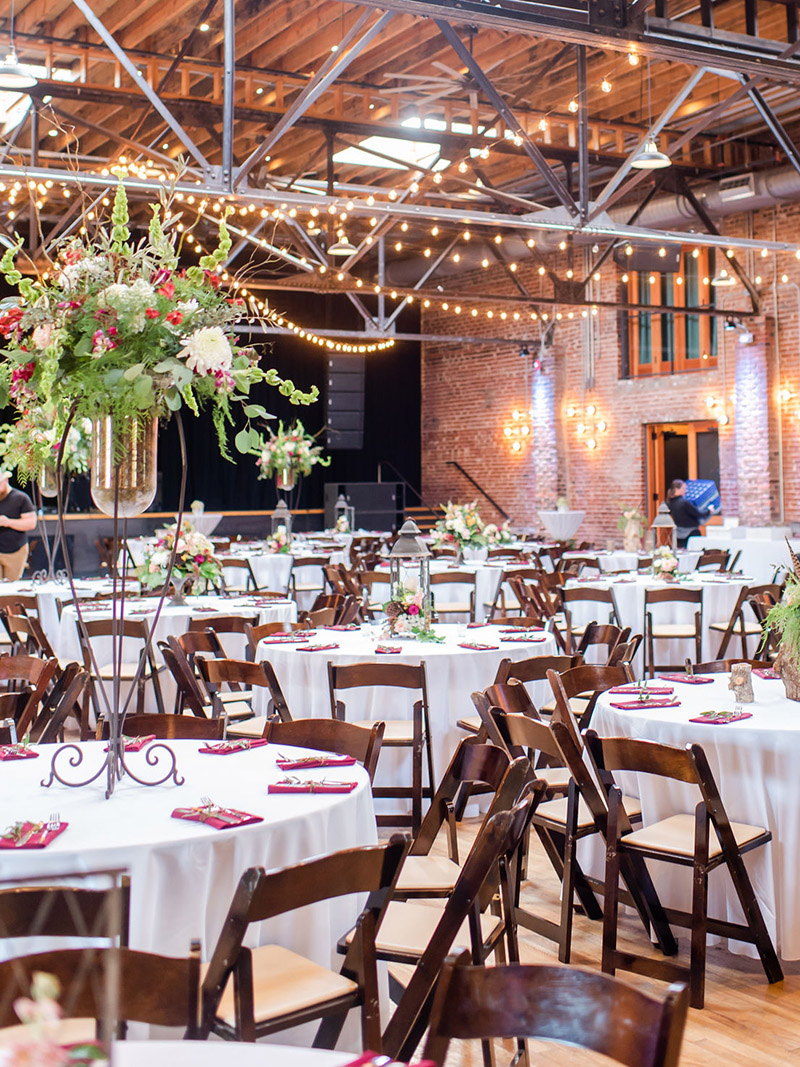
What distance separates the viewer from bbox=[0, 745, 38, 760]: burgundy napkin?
3.59 meters

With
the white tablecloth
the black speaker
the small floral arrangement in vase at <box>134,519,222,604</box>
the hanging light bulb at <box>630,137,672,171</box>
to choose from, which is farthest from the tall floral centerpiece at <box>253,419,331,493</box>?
the black speaker

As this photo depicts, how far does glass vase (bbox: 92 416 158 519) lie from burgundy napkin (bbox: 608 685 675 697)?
2.25 meters

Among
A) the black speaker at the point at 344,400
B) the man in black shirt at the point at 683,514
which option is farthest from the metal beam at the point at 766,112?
the black speaker at the point at 344,400

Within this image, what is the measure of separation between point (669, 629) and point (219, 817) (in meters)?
6.30

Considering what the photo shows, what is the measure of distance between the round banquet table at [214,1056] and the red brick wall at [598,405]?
13816 millimetres

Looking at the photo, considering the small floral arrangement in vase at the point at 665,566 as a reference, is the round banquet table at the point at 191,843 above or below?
below

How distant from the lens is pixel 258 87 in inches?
452

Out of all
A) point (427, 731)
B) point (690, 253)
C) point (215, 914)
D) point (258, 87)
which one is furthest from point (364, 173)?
point (215, 914)

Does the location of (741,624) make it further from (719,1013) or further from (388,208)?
(719,1013)

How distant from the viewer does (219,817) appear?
111 inches

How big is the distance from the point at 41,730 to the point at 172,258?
2.42 meters

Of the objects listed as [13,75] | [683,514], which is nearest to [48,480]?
[13,75]

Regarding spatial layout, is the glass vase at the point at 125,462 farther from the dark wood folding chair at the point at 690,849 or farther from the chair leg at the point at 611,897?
the chair leg at the point at 611,897

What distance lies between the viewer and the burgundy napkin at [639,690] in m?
4.60
